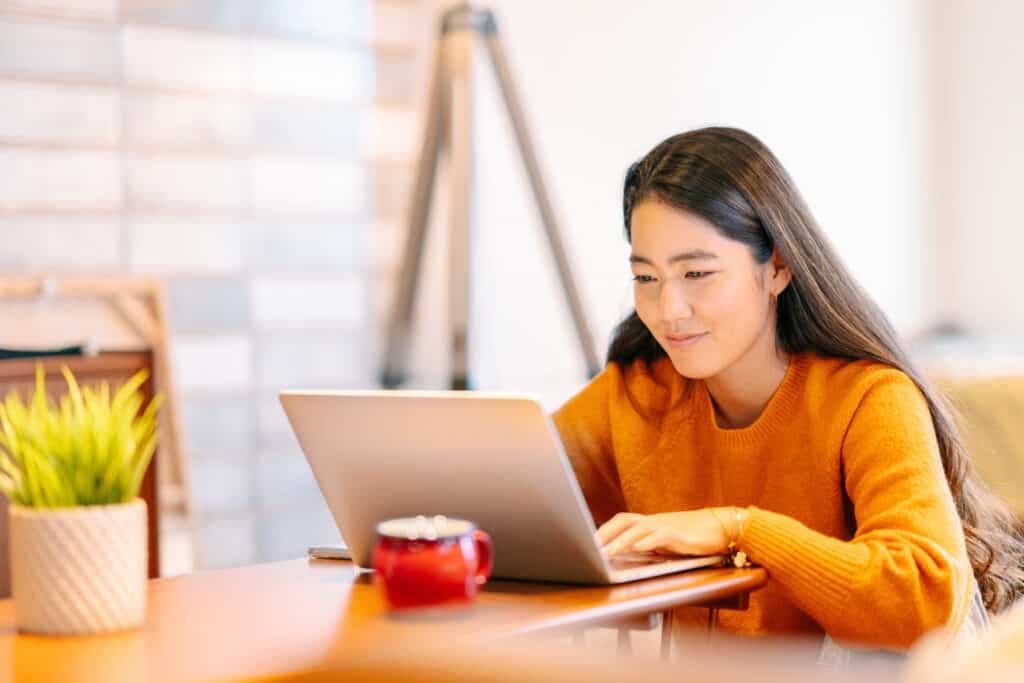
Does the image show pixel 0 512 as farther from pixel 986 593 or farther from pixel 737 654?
pixel 737 654

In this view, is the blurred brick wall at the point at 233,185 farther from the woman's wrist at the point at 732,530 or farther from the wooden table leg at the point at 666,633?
the woman's wrist at the point at 732,530

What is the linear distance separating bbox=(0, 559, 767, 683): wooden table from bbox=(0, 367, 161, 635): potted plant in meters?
0.02

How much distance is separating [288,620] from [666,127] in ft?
8.95

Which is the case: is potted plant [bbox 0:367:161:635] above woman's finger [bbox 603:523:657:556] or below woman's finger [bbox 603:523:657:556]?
above

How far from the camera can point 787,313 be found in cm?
175

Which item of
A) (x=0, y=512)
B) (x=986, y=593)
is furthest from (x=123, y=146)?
(x=986, y=593)

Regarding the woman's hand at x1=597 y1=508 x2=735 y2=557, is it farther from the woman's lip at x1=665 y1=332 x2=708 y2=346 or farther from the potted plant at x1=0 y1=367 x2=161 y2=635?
the potted plant at x1=0 y1=367 x2=161 y2=635

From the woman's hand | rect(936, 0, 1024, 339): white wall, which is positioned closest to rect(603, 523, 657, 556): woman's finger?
the woman's hand

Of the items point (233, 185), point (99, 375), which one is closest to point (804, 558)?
point (99, 375)

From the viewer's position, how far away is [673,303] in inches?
64.6

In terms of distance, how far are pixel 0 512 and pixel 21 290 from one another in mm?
854

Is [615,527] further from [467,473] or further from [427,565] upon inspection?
[427,565]

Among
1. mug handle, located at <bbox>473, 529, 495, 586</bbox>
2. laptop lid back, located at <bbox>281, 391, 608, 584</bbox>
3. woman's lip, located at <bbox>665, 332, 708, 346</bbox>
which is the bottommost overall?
mug handle, located at <bbox>473, 529, 495, 586</bbox>

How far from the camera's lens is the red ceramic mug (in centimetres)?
117
